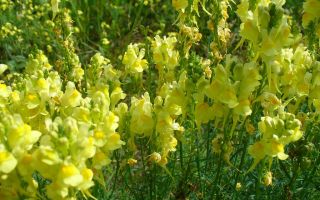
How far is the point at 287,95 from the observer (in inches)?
112

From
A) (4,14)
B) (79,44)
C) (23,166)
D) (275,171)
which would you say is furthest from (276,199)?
(4,14)

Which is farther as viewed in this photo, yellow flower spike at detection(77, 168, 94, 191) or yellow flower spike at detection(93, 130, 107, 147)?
yellow flower spike at detection(93, 130, 107, 147)

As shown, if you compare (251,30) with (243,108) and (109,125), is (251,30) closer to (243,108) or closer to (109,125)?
(243,108)

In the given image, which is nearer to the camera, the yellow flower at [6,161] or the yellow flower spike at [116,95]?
the yellow flower at [6,161]

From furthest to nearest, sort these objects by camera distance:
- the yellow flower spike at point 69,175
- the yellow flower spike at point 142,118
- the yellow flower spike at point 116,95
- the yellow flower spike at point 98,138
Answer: the yellow flower spike at point 116,95
the yellow flower spike at point 142,118
the yellow flower spike at point 98,138
the yellow flower spike at point 69,175

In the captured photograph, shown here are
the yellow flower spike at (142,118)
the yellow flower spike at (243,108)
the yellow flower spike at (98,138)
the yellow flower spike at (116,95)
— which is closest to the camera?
the yellow flower spike at (98,138)

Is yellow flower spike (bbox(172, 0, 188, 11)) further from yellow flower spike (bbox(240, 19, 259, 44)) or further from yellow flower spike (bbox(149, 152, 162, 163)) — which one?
yellow flower spike (bbox(149, 152, 162, 163))

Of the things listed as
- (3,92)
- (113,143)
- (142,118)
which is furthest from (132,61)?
(113,143)

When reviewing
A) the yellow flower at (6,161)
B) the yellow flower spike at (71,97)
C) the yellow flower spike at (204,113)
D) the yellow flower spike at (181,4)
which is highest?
the yellow flower spike at (181,4)

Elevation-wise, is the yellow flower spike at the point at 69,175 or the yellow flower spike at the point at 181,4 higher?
the yellow flower spike at the point at 181,4

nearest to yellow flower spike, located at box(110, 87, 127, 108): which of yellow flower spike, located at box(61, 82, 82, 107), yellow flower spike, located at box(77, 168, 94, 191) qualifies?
yellow flower spike, located at box(61, 82, 82, 107)

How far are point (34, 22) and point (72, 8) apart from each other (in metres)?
0.40

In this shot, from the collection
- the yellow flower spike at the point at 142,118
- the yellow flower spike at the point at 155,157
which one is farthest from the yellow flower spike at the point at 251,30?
the yellow flower spike at the point at 155,157

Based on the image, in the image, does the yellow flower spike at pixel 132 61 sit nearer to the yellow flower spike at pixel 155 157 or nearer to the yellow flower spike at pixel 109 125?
the yellow flower spike at pixel 155 157
